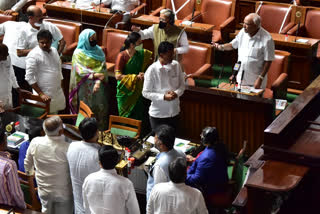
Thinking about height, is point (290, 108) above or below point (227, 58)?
above

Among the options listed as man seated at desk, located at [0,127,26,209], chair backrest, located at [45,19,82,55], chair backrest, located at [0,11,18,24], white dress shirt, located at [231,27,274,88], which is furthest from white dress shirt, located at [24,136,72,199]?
chair backrest, located at [0,11,18,24]

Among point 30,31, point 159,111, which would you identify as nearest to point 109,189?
point 159,111

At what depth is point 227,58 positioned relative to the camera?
8.20 m

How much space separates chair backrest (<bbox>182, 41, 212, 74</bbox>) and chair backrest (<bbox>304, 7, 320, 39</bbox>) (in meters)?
1.69

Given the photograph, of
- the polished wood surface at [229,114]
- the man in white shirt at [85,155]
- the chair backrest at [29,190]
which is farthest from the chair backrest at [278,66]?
the chair backrest at [29,190]

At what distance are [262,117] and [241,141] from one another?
326mm

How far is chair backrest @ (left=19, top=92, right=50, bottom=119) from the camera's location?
5.88 m

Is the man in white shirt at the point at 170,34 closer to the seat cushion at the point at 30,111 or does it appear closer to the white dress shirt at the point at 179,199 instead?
the seat cushion at the point at 30,111

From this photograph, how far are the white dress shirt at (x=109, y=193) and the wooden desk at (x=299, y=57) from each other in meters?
3.97

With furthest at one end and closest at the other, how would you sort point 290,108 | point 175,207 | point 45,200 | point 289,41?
point 289,41
point 45,200
point 290,108
point 175,207

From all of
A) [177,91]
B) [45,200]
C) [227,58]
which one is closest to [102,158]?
[45,200]

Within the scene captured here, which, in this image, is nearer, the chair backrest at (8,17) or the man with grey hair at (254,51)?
the man with grey hair at (254,51)

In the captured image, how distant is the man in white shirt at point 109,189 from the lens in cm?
380

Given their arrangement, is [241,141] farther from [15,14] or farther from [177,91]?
[15,14]
